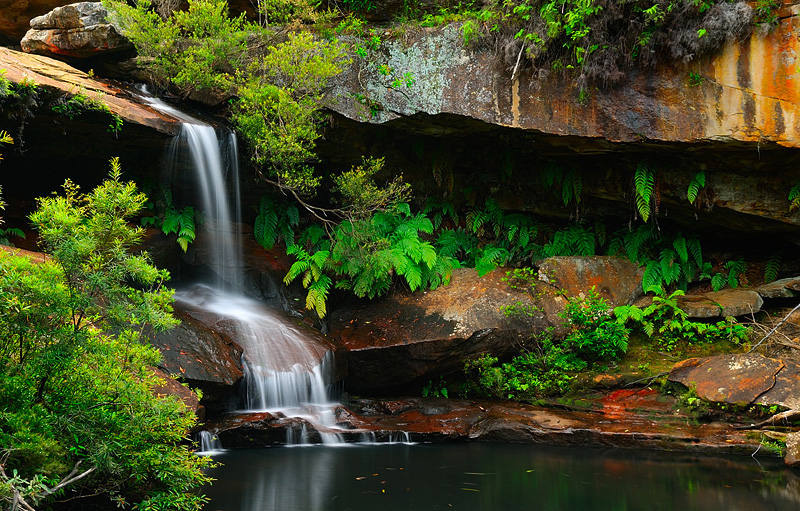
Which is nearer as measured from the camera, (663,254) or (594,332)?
(594,332)

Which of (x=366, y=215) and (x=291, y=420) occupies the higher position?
(x=366, y=215)

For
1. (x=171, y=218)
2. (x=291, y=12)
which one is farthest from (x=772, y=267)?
(x=171, y=218)

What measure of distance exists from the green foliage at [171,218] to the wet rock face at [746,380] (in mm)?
7934

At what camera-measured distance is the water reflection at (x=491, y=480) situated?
18.5ft

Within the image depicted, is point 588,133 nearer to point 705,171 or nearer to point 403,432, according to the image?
point 705,171

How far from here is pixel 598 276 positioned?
1083cm

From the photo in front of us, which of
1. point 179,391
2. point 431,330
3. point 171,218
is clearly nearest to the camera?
point 179,391

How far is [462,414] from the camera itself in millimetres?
8672

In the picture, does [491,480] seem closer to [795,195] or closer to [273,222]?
[273,222]

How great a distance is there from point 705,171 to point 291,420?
302 inches

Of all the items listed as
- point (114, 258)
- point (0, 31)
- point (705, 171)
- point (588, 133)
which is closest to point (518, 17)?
point (588, 133)

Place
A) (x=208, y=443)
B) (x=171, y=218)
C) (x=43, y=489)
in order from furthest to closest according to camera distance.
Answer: (x=171, y=218)
(x=208, y=443)
(x=43, y=489)

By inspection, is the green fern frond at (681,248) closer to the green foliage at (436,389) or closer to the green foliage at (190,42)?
the green foliage at (436,389)

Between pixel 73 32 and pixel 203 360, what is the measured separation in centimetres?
Result: 602
